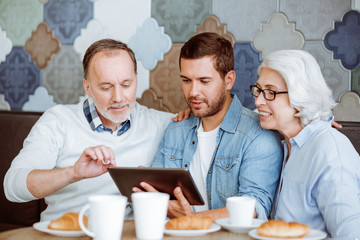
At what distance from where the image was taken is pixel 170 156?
6.65ft

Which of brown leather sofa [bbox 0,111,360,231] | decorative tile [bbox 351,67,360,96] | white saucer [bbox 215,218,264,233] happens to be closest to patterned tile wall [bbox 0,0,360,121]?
decorative tile [bbox 351,67,360,96]

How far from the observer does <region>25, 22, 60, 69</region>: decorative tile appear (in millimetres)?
2738

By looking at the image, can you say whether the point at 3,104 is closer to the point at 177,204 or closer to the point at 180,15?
the point at 180,15

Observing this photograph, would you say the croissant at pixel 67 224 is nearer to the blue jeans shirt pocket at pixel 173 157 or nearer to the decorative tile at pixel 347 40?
the blue jeans shirt pocket at pixel 173 157

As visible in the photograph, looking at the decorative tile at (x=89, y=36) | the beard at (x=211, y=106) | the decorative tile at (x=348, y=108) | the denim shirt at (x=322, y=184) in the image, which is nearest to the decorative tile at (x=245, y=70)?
the beard at (x=211, y=106)

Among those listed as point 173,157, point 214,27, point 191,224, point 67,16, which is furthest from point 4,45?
point 191,224

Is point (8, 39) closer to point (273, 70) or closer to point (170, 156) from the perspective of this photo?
point (170, 156)

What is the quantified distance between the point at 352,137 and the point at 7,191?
141 cm

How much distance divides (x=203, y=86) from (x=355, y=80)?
700mm

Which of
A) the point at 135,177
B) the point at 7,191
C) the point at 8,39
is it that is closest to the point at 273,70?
the point at 135,177

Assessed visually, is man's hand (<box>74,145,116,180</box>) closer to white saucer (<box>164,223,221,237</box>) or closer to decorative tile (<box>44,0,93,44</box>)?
white saucer (<box>164,223,221,237</box>)

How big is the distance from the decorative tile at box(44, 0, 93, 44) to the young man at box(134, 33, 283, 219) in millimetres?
921

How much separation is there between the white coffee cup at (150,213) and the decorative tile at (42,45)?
6.08 ft

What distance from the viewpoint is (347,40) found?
205 cm
